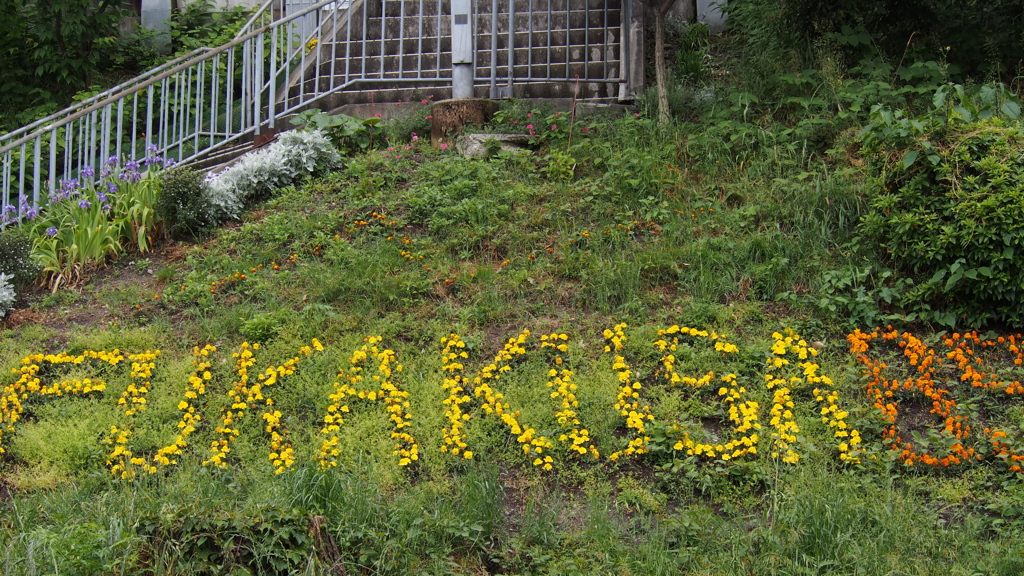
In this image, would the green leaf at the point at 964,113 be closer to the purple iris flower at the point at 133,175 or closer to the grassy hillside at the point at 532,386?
the grassy hillside at the point at 532,386

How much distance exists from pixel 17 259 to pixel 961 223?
22.0ft

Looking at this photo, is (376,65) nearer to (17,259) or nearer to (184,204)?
(184,204)

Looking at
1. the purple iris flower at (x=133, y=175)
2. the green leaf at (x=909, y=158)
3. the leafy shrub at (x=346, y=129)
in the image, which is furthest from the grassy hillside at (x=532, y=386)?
the purple iris flower at (x=133, y=175)

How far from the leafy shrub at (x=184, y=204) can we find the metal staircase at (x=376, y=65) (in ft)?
5.39

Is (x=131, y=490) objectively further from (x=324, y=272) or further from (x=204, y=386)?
(x=324, y=272)

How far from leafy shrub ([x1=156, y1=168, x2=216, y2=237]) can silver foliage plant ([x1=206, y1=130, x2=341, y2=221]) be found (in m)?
0.11

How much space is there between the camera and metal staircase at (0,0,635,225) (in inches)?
378

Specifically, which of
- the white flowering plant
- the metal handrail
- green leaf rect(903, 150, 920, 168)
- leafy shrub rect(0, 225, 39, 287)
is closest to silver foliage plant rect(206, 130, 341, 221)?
the metal handrail

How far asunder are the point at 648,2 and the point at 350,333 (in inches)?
192

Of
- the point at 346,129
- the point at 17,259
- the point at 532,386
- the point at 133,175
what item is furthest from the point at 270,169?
the point at 532,386

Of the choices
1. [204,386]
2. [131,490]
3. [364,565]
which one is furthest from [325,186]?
[364,565]

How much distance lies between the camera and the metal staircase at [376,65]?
9.61 metres

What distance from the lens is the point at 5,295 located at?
6.72m

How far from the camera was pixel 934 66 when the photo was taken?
304 inches
